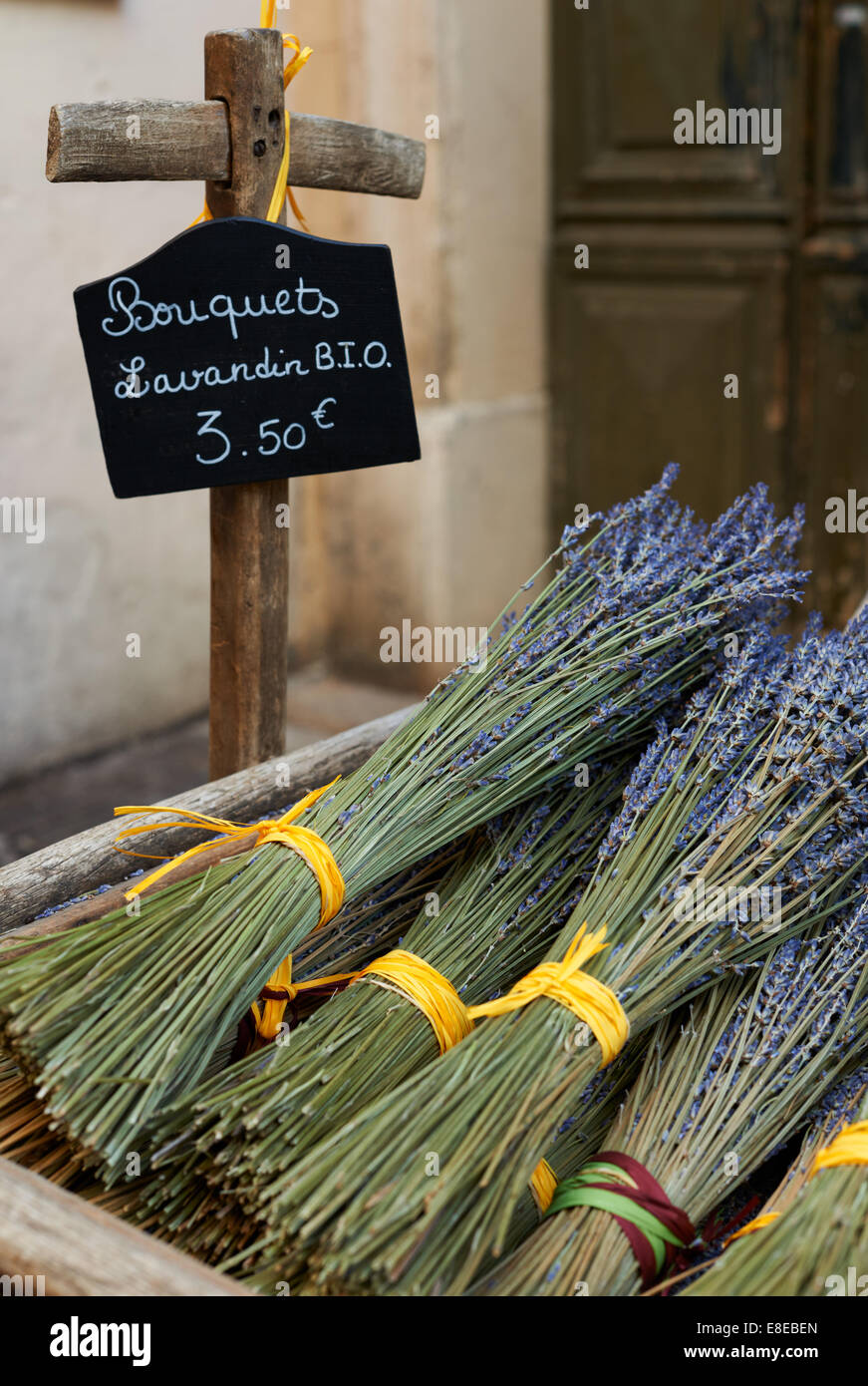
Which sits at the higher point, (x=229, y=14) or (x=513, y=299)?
(x=229, y=14)

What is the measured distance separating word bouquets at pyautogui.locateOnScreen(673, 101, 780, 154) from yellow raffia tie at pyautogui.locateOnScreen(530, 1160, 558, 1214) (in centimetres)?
270

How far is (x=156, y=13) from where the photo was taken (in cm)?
274

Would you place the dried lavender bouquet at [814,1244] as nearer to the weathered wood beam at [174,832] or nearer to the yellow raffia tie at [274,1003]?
the yellow raffia tie at [274,1003]

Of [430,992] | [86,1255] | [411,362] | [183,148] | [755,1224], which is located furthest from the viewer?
[411,362]

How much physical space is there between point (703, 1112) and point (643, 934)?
133 mm

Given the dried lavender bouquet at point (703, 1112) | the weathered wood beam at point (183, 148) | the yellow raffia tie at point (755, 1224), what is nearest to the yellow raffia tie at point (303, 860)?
the dried lavender bouquet at point (703, 1112)

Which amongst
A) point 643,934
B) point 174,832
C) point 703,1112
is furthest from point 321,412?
point 703,1112

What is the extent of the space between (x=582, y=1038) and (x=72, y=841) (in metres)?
0.57

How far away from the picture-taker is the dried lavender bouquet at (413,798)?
2.90ft

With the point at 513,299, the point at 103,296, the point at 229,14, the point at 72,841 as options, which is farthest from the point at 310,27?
the point at 72,841

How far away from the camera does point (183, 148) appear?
1246mm

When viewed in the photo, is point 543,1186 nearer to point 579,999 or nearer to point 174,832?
point 579,999

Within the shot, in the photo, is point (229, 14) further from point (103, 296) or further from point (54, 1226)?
point (54, 1226)

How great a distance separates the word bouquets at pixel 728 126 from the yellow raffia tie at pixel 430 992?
2.59 meters
